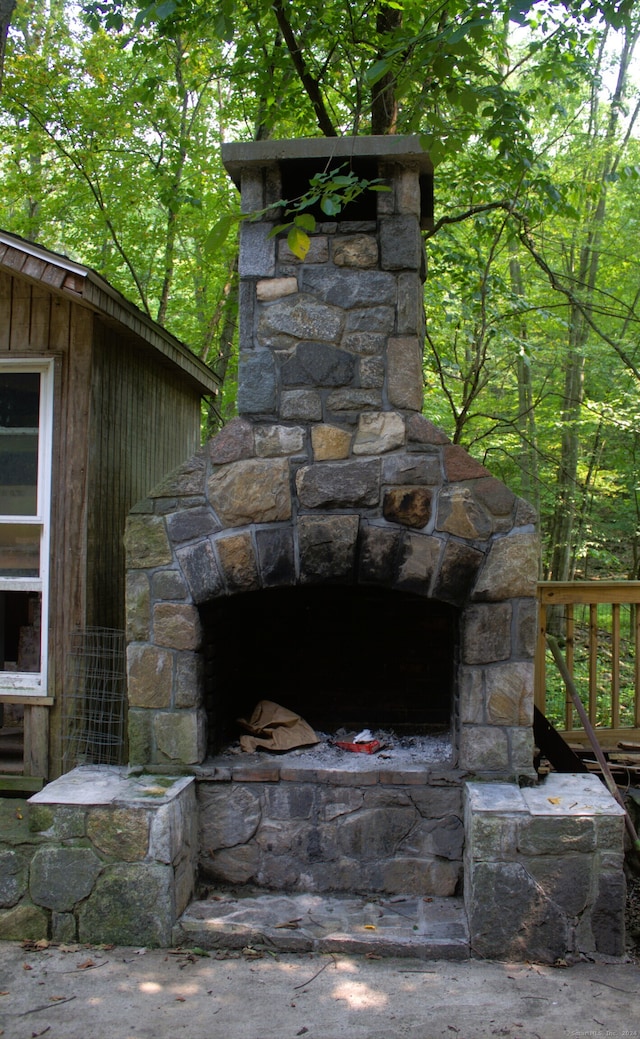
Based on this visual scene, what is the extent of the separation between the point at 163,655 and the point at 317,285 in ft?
6.68

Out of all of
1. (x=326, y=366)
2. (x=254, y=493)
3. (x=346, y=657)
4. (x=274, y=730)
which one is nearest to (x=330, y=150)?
(x=326, y=366)

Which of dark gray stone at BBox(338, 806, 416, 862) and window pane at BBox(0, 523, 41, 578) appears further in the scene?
window pane at BBox(0, 523, 41, 578)

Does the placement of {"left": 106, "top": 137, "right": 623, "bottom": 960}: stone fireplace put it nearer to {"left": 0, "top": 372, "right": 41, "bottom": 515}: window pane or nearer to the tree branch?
{"left": 0, "top": 372, "right": 41, "bottom": 515}: window pane

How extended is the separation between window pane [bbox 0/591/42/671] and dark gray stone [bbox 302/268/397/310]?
2566 mm

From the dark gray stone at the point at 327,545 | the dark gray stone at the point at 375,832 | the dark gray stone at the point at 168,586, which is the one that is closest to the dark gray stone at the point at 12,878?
the dark gray stone at the point at 168,586

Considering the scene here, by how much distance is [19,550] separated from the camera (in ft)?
15.4

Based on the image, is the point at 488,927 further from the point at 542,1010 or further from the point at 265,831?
the point at 265,831

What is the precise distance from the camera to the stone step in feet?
12.0

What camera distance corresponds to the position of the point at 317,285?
4039mm

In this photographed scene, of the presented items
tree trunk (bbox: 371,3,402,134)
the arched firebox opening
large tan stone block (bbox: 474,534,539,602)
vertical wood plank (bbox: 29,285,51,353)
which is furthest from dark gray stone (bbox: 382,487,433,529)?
tree trunk (bbox: 371,3,402,134)

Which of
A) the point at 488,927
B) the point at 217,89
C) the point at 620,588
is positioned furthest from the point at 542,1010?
the point at 217,89

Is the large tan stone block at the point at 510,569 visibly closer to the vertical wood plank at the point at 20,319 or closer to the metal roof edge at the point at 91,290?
the metal roof edge at the point at 91,290

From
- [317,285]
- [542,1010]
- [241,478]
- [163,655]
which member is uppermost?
[317,285]

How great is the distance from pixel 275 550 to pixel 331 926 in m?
1.81
